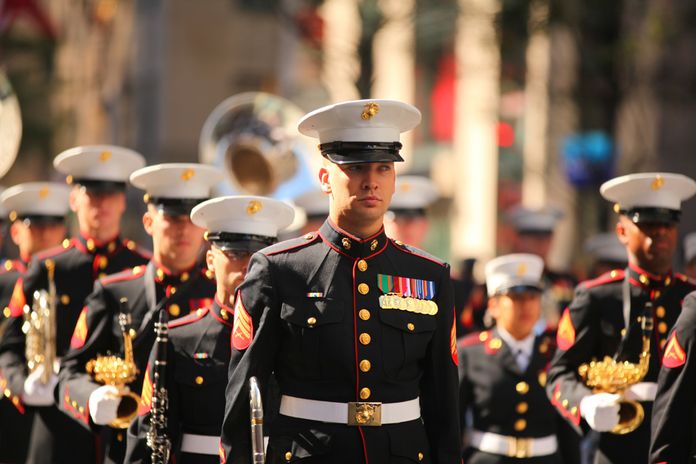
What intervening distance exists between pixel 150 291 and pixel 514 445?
8.01 feet

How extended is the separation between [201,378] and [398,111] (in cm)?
181

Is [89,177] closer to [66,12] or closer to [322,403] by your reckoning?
Answer: [322,403]

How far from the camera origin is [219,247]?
6926mm

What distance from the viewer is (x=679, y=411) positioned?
6203 millimetres

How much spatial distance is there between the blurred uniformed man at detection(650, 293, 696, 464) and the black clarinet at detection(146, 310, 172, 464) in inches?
84.9

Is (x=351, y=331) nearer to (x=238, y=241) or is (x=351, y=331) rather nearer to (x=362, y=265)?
(x=362, y=265)

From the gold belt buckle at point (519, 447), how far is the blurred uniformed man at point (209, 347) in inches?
96.2

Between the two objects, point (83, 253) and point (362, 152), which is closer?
point (362, 152)

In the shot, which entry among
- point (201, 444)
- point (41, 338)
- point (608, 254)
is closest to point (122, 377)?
point (201, 444)

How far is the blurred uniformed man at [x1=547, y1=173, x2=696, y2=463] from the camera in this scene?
7602mm

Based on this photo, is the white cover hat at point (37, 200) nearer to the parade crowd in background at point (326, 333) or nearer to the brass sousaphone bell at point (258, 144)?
the parade crowd in background at point (326, 333)

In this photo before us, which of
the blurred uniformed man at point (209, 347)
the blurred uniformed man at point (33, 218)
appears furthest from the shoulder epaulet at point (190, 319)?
the blurred uniformed man at point (33, 218)

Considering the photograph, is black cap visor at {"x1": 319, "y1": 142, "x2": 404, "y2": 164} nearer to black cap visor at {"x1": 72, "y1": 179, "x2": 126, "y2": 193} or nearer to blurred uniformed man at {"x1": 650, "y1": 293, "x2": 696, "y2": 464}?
blurred uniformed man at {"x1": 650, "y1": 293, "x2": 696, "y2": 464}

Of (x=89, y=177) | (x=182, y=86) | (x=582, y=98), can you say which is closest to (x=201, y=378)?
(x=89, y=177)
